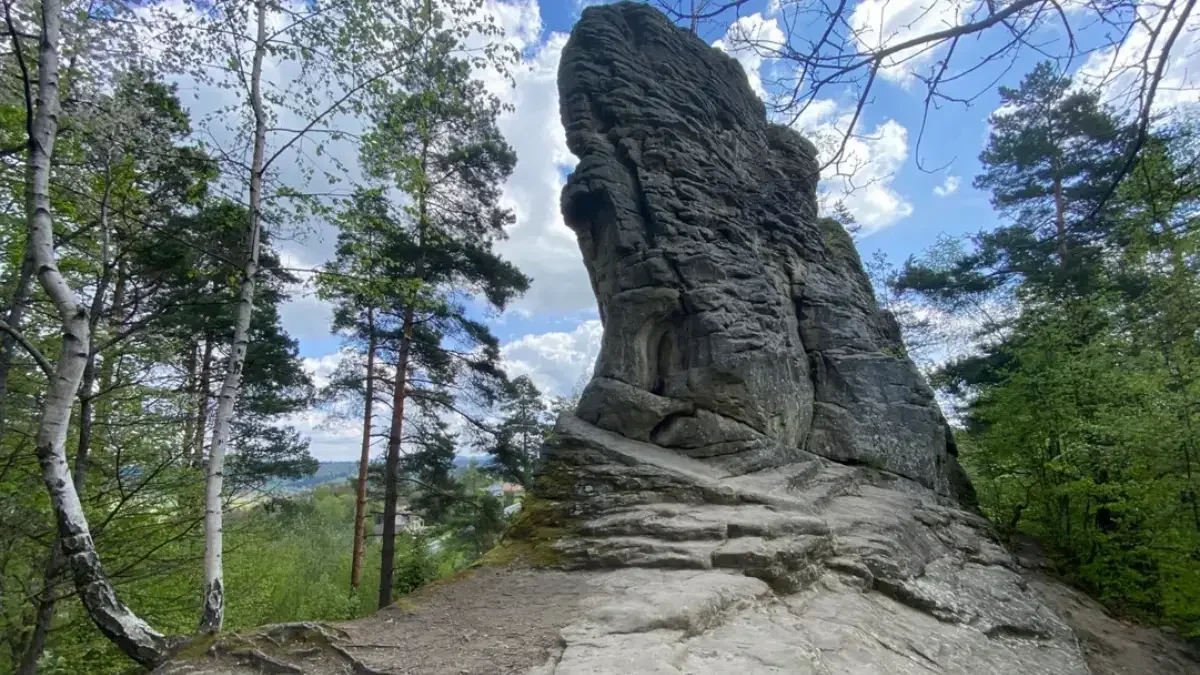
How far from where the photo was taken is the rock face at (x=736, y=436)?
4355 mm

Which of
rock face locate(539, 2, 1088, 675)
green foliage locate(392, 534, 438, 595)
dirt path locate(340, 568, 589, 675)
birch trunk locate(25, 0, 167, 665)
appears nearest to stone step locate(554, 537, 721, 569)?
rock face locate(539, 2, 1088, 675)

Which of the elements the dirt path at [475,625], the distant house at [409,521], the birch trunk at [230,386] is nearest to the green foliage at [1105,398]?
the dirt path at [475,625]

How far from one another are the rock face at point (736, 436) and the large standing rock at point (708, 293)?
0.04 meters

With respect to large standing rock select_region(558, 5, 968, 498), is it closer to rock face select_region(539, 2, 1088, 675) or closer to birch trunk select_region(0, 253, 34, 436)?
rock face select_region(539, 2, 1088, 675)

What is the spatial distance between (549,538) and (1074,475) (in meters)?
8.55

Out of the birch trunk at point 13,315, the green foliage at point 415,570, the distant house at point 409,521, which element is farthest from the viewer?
the distant house at point 409,521

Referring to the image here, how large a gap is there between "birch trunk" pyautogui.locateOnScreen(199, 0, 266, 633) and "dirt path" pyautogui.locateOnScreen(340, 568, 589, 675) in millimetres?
1107

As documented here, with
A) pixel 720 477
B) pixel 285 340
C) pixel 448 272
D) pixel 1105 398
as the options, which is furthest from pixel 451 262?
pixel 1105 398

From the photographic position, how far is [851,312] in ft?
36.4

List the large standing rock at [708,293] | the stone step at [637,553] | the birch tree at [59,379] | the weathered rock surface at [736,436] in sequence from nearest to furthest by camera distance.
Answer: the birch tree at [59,379]
the weathered rock surface at [736,436]
the stone step at [637,553]
the large standing rock at [708,293]

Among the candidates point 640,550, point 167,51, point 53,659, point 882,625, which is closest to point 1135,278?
point 882,625

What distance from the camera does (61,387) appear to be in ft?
12.1

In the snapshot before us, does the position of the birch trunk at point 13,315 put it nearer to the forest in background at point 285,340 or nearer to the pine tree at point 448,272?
the forest in background at point 285,340

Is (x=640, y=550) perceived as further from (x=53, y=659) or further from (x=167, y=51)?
(x=53, y=659)
